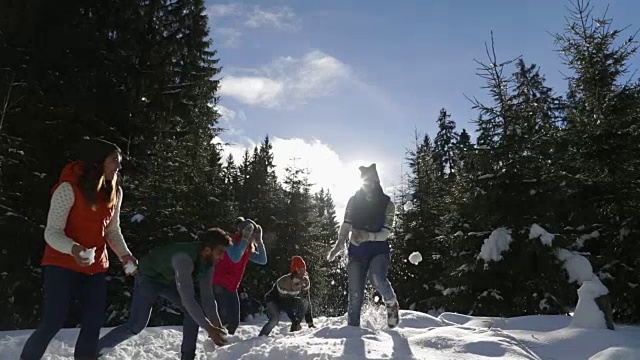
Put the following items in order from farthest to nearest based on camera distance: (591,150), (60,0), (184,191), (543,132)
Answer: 1. (184,191)
2. (60,0)
3. (543,132)
4. (591,150)

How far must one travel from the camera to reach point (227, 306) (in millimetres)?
7199

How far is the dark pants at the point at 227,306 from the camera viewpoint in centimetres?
713

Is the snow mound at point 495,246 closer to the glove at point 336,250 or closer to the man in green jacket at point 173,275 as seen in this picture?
the glove at point 336,250

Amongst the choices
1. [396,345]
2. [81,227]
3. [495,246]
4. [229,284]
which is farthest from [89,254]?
[495,246]

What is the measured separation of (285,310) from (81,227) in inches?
206

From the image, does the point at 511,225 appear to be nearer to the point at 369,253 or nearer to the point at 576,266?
the point at 576,266

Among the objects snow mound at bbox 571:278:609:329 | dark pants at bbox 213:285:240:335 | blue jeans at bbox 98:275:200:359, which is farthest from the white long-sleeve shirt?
snow mound at bbox 571:278:609:329

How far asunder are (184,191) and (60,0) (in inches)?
266

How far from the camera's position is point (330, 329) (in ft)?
18.6

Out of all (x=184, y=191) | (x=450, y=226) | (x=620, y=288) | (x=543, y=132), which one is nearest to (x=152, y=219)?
(x=184, y=191)

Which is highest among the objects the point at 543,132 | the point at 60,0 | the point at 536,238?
the point at 60,0

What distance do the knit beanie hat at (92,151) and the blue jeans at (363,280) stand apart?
3.59 meters

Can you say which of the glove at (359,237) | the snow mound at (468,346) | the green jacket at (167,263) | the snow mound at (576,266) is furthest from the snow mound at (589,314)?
the green jacket at (167,263)

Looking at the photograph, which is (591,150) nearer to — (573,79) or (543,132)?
(543,132)
